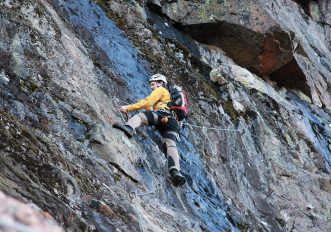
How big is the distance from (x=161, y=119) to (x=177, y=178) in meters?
1.38

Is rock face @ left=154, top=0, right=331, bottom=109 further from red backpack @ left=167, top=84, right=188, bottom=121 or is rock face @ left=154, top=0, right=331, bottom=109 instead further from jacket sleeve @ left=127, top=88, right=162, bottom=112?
jacket sleeve @ left=127, top=88, right=162, bottom=112

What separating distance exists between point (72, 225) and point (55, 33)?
20.5ft

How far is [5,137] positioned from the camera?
7.24 meters

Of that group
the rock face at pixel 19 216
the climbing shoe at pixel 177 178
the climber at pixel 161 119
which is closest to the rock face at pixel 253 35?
the climber at pixel 161 119

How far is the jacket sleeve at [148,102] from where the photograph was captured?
11.3 metres

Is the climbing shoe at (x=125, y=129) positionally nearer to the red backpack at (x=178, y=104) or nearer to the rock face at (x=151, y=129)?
the rock face at (x=151, y=129)

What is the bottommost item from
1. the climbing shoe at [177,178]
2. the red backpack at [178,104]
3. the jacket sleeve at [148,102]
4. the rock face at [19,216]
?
the climbing shoe at [177,178]

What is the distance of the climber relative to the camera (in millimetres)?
11008

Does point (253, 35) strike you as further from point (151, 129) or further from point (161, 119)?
point (161, 119)

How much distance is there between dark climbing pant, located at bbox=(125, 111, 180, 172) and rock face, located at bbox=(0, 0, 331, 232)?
19 centimetres

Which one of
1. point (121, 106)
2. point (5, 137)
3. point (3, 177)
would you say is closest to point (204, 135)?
point (121, 106)

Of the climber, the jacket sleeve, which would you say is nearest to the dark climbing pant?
the climber

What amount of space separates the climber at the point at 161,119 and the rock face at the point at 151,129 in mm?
200

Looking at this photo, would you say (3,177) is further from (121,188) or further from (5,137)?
(121,188)
